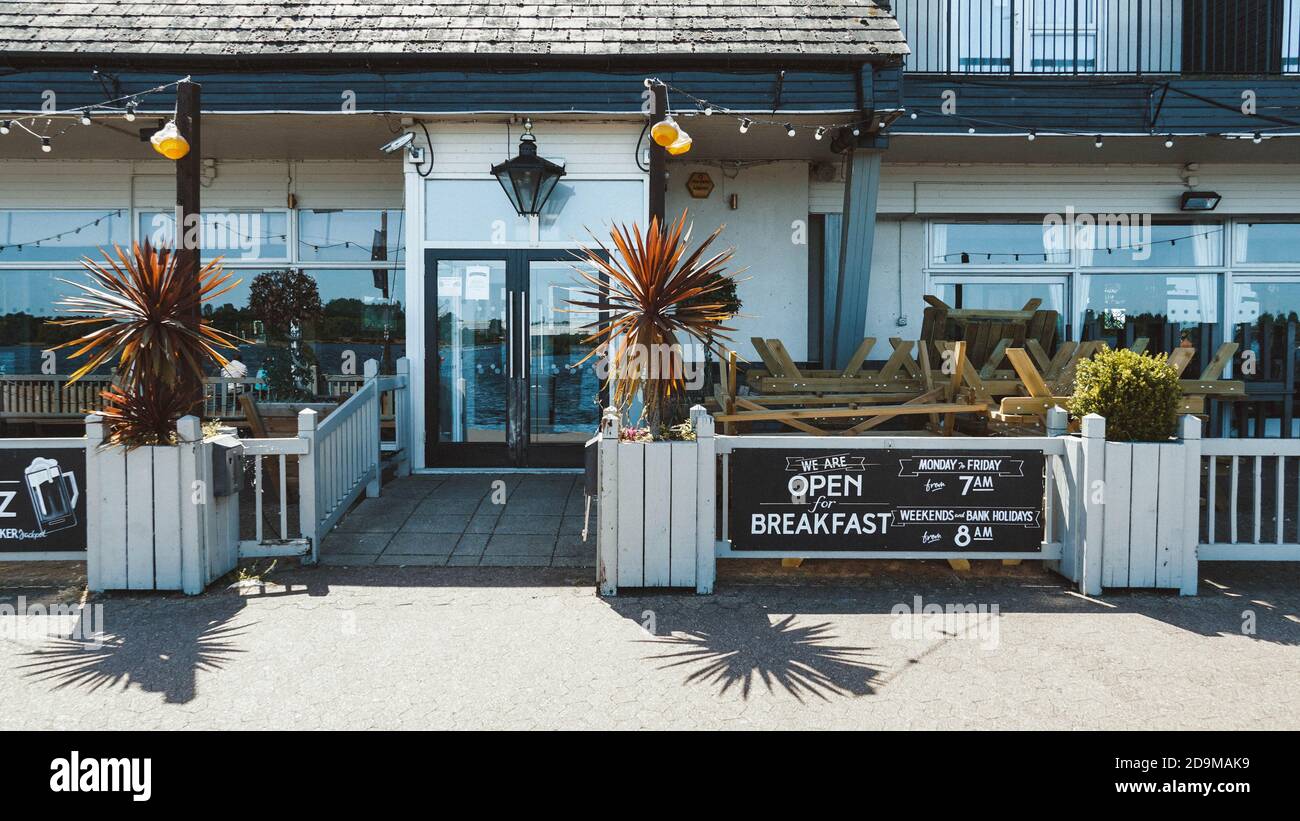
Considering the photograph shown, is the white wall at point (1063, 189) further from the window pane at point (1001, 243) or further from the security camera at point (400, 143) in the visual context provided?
the security camera at point (400, 143)

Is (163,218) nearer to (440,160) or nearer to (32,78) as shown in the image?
(32,78)

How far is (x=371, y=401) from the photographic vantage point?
7.80 metres

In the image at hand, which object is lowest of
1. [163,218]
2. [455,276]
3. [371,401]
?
[371,401]

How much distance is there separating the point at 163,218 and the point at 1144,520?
10.9 metres

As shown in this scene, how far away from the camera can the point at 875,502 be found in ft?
17.9

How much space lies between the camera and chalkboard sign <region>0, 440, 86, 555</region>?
536 cm

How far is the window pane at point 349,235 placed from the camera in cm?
1078

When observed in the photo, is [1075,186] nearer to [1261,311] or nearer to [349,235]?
[1261,311]

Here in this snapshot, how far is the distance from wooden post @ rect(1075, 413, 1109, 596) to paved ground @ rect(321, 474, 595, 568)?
311 cm

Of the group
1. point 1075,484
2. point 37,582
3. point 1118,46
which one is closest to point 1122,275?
point 1118,46

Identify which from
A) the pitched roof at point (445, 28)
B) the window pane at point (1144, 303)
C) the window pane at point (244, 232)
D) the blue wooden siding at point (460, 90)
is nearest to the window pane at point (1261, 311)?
the window pane at point (1144, 303)

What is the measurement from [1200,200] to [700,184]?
607cm

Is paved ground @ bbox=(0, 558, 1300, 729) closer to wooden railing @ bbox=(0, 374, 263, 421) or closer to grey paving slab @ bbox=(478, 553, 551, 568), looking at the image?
grey paving slab @ bbox=(478, 553, 551, 568)

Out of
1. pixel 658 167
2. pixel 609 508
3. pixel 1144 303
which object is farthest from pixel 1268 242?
Answer: pixel 609 508
